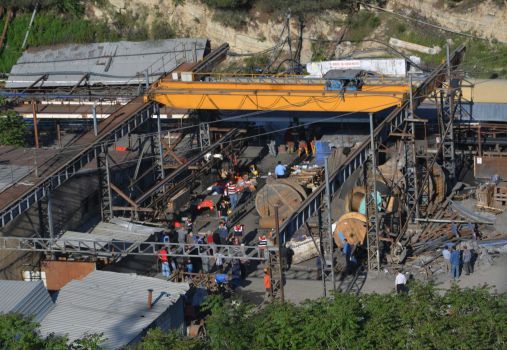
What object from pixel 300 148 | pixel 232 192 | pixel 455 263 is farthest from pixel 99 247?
pixel 300 148

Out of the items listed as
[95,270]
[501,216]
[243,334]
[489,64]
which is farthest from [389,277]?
[489,64]

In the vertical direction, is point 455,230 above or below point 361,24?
below

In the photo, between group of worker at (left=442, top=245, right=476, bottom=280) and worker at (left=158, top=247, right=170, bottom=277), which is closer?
group of worker at (left=442, top=245, right=476, bottom=280)

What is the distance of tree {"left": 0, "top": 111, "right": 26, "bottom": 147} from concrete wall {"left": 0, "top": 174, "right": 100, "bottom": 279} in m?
8.11

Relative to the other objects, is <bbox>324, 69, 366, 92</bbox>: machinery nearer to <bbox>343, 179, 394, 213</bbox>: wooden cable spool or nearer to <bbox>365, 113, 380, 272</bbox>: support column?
<bbox>343, 179, 394, 213</bbox>: wooden cable spool

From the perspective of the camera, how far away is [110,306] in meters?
29.1

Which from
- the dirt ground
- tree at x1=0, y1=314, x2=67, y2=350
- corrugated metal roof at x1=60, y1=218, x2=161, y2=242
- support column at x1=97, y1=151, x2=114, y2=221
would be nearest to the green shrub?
support column at x1=97, y1=151, x2=114, y2=221

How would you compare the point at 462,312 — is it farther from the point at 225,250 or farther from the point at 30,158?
the point at 30,158

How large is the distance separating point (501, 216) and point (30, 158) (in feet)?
46.0

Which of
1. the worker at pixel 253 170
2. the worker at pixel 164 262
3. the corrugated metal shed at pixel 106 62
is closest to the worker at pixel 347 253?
the worker at pixel 164 262

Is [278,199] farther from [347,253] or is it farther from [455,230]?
[455,230]

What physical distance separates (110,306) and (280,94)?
42.9 feet

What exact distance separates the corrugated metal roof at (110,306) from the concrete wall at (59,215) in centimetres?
317

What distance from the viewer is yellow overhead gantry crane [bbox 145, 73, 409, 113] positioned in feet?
129
